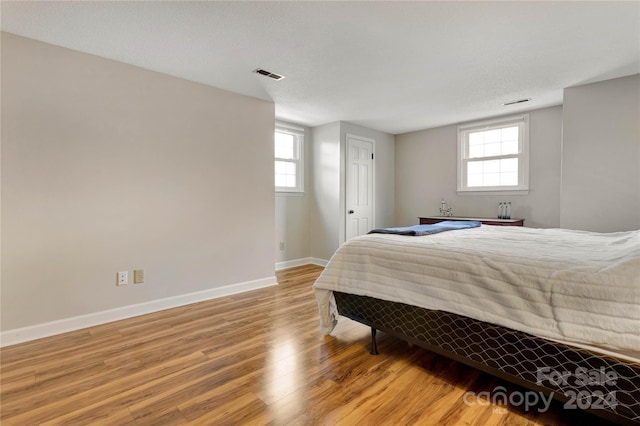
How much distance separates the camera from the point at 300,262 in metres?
4.96

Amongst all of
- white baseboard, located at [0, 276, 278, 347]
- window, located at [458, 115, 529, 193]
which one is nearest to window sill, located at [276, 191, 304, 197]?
white baseboard, located at [0, 276, 278, 347]

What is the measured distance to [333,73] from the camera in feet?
9.44

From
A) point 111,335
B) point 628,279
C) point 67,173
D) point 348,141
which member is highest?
point 348,141

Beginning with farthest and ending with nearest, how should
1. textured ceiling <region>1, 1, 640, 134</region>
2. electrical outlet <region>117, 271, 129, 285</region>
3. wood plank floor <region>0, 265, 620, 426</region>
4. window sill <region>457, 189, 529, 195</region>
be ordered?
1. window sill <region>457, 189, 529, 195</region>
2. electrical outlet <region>117, 271, 129, 285</region>
3. textured ceiling <region>1, 1, 640, 134</region>
4. wood plank floor <region>0, 265, 620, 426</region>

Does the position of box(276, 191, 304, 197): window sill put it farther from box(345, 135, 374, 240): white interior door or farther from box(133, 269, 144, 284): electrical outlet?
box(133, 269, 144, 284): electrical outlet

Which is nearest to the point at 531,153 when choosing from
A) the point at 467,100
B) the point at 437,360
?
the point at 467,100

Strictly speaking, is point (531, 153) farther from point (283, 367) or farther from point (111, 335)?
point (111, 335)

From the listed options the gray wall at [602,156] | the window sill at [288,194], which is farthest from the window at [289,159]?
the gray wall at [602,156]

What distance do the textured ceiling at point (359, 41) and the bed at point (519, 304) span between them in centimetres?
152

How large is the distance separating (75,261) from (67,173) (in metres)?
0.73

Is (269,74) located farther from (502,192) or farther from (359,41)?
(502,192)

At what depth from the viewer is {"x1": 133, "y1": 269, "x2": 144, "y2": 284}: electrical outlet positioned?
2.78 meters

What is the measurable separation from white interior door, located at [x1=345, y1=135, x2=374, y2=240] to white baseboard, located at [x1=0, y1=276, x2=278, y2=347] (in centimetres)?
199

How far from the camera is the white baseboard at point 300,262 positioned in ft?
15.4
